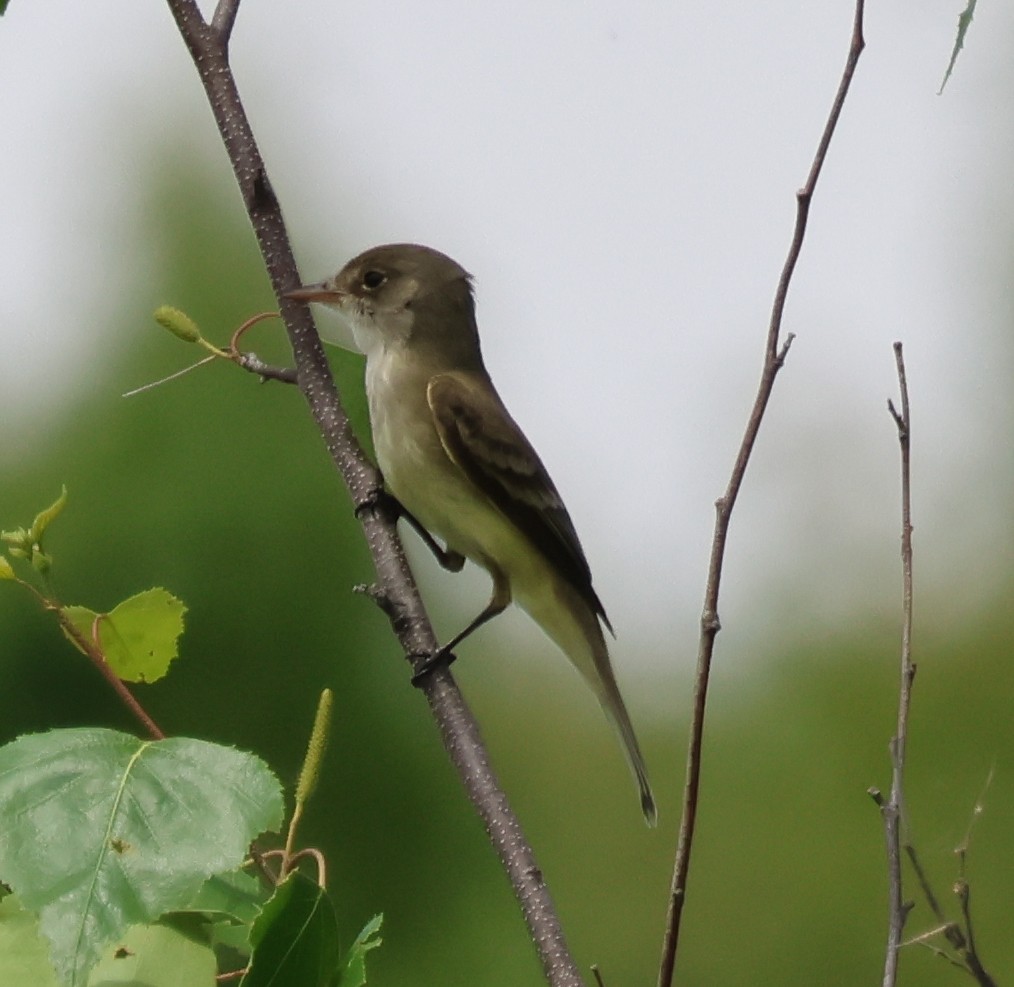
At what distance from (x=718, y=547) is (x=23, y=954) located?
2.75ft

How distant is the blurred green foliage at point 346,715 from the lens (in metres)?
13.0

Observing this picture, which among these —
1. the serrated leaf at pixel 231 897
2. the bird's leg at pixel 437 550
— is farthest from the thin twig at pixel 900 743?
the bird's leg at pixel 437 550

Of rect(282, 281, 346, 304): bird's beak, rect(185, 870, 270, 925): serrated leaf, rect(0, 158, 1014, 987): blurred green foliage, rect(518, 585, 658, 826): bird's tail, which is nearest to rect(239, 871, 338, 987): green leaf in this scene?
rect(185, 870, 270, 925): serrated leaf

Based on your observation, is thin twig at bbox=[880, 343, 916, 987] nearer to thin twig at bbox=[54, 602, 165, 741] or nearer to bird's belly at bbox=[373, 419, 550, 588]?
thin twig at bbox=[54, 602, 165, 741]

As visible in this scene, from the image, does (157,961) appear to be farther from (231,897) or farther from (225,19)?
(225,19)

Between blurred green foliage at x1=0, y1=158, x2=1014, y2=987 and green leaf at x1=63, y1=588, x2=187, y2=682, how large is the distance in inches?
413

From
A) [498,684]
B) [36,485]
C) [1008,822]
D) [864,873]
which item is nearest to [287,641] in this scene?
[36,485]

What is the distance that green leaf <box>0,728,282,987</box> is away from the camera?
4.77 feet

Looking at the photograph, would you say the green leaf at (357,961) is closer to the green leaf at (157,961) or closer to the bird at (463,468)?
the green leaf at (157,961)

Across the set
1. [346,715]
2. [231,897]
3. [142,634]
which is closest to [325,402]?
[142,634]

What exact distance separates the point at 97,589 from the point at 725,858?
6914 mm

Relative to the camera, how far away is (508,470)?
3645mm

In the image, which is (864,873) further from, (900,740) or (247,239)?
(900,740)

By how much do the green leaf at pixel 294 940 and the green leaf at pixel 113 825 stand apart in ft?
0.21
